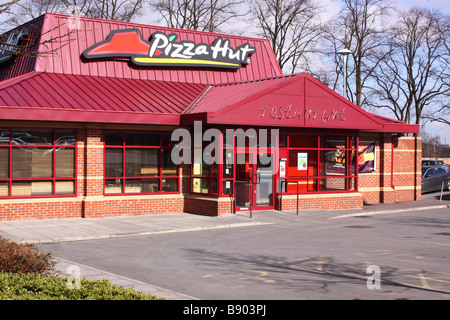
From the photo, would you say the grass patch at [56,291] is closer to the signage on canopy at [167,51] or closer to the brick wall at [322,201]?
the brick wall at [322,201]

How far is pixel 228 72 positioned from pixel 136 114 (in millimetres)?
6568

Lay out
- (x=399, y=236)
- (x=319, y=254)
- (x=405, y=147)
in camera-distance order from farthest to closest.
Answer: (x=405, y=147)
(x=399, y=236)
(x=319, y=254)

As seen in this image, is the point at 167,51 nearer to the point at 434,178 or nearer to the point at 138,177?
the point at 138,177

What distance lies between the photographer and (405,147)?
85.7 ft

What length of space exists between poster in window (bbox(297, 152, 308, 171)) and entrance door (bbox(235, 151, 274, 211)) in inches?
53.4

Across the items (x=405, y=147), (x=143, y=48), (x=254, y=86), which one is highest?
(x=143, y=48)

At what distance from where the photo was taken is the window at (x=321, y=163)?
21.3 meters

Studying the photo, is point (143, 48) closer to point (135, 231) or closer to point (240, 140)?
point (240, 140)

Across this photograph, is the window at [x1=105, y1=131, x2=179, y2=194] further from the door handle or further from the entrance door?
the door handle

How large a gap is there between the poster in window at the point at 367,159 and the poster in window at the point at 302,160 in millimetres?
4020

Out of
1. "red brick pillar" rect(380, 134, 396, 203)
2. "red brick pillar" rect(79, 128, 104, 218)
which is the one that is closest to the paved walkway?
"red brick pillar" rect(79, 128, 104, 218)

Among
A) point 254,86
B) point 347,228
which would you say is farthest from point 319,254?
point 254,86

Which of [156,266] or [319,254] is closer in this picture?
[156,266]

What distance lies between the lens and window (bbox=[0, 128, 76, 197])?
57.9ft
